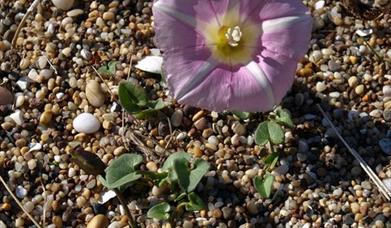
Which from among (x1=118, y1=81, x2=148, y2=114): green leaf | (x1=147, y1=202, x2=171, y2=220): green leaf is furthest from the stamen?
(x1=147, y1=202, x2=171, y2=220): green leaf

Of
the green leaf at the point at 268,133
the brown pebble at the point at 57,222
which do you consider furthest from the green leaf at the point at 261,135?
the brown pebble at the point at 57,222

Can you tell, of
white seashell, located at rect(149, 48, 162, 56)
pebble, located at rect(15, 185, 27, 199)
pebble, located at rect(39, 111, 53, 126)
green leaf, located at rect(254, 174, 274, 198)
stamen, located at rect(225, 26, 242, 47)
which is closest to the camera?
stamen, located at rect(225, 26, 242, 47)

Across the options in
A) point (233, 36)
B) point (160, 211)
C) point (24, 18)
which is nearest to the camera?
point (233, 36)

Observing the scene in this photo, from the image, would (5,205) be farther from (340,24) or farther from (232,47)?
(340,24)

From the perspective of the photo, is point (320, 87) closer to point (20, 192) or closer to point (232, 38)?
point (232, 38)

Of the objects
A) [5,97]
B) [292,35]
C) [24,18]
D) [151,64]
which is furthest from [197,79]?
[24,18]

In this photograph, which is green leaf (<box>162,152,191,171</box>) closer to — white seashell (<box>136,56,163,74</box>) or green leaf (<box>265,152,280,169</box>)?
green leaf (<box>265,152,280,169</box>)

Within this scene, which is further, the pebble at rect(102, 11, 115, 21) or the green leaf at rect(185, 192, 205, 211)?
the pebble at rect(102, 11, 115, 21)
